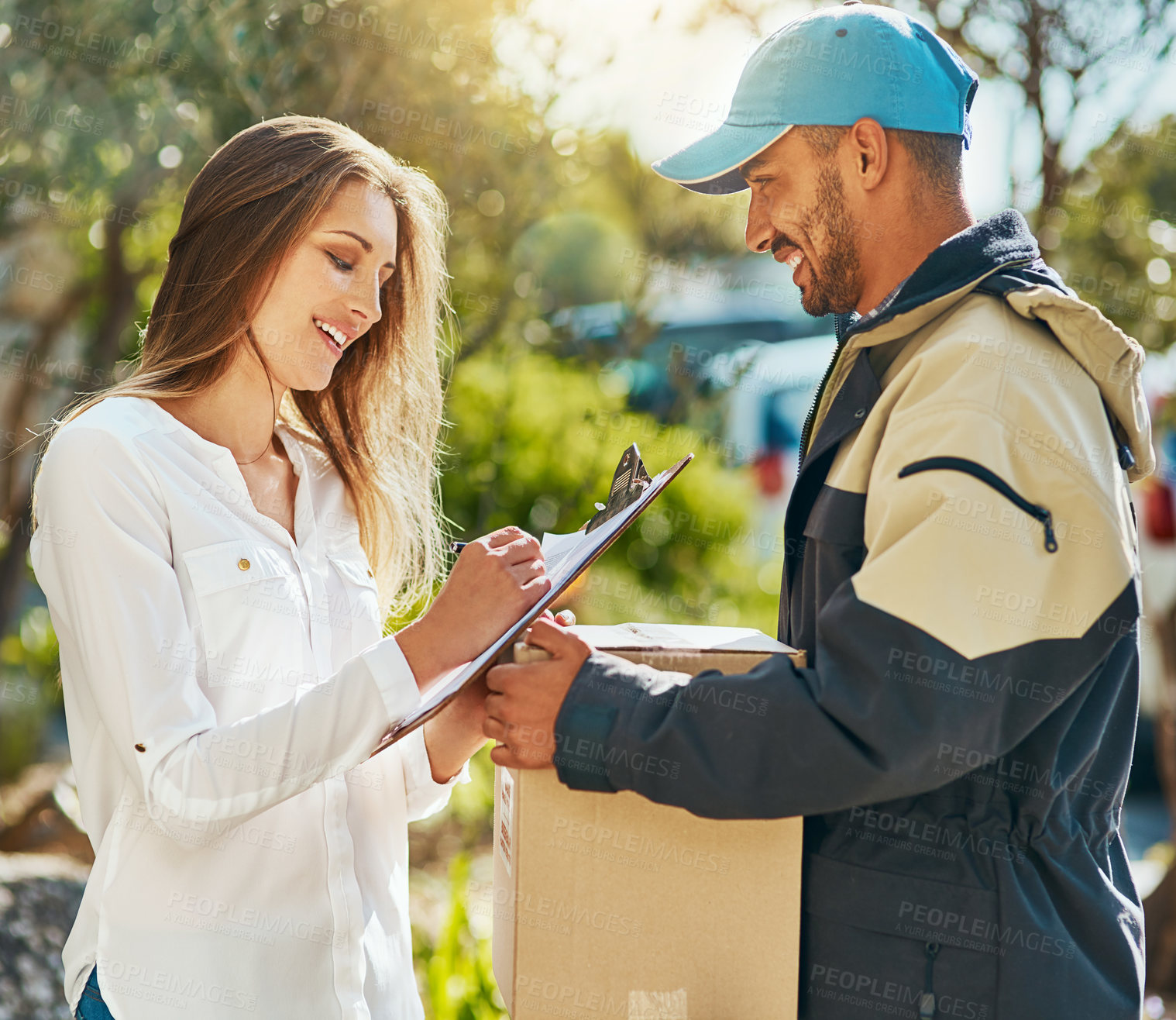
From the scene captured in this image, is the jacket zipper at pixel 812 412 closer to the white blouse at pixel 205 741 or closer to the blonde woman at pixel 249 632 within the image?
the blonde woman at pixel 249 632

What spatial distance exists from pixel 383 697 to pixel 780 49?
121cm

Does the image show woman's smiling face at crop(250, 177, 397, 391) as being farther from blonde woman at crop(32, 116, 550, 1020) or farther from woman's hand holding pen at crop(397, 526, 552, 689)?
woman's hand holding pen at crop(397, 526, 552, 689)

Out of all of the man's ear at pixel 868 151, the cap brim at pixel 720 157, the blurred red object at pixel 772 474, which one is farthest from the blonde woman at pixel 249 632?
the blurred red object at pixel 772 474

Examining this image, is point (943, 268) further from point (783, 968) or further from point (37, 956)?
point (37, 956)

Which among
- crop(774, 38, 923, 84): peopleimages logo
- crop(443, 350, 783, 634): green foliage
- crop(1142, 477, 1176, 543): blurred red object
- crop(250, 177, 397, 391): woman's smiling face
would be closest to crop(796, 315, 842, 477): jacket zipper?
crop(774, 38, 923, 84): peopleimages logo

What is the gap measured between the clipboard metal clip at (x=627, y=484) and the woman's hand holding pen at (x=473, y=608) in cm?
15

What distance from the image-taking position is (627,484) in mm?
1749

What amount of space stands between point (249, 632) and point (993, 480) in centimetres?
115

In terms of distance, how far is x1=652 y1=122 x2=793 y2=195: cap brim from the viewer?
1785mm

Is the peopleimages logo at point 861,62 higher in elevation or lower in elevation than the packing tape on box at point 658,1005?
higher

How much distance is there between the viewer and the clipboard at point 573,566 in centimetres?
155

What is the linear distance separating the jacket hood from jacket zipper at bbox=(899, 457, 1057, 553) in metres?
0.24

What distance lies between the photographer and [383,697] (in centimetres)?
163

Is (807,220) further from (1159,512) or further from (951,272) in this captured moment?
(1159,512)
